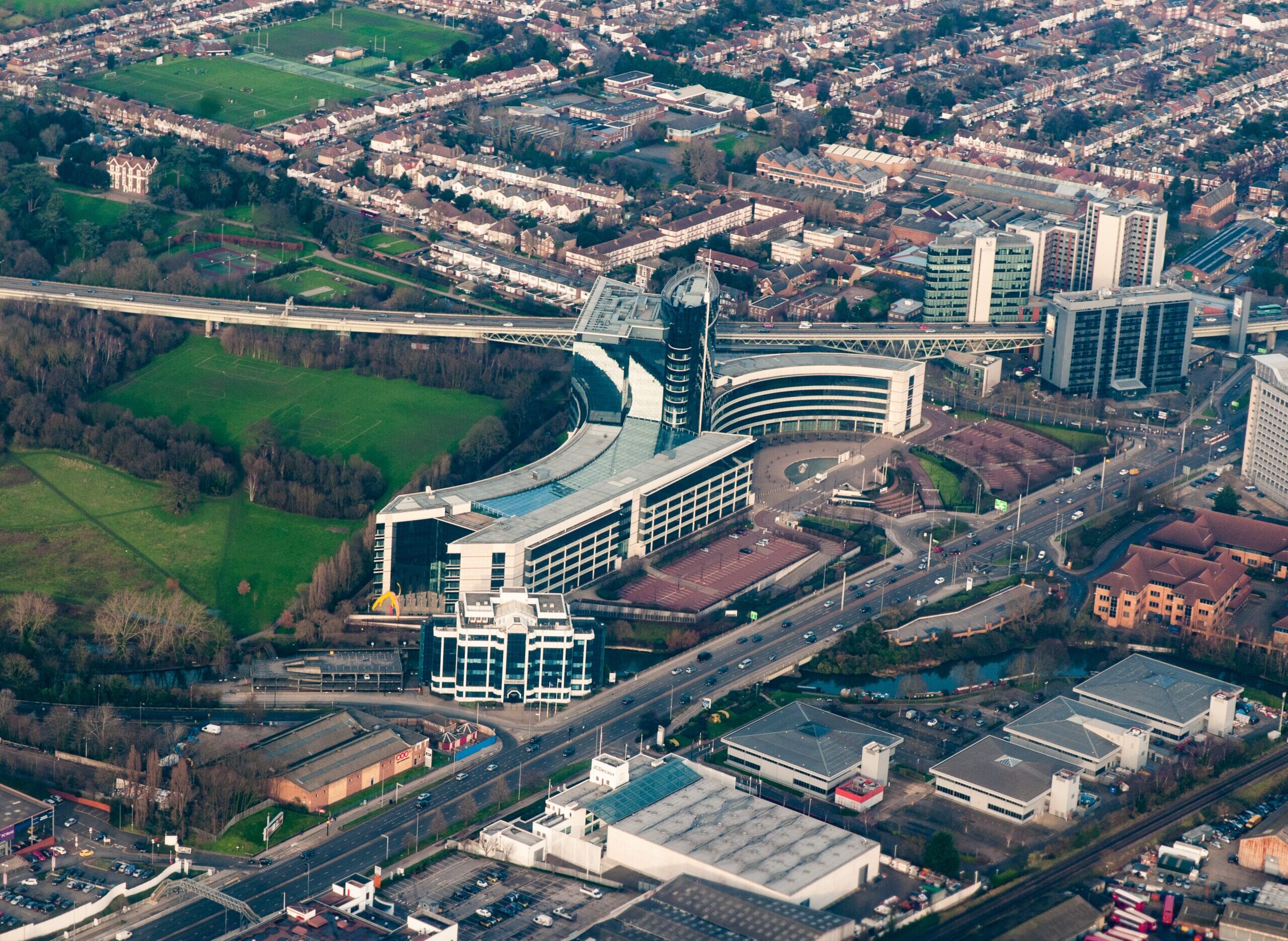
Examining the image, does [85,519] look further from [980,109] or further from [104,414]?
[980,109]

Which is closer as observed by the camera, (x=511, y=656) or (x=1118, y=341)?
(x=511, y=656)

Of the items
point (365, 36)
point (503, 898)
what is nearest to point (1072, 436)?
point (503, 898)

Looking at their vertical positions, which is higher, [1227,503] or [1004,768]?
[1227,503]

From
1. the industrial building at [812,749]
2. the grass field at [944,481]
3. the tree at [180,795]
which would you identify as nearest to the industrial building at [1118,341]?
the grass field at [944,481]

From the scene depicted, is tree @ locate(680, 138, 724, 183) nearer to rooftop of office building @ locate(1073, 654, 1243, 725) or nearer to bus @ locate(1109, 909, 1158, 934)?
rooftop of office building @ locate(1073, 654, 1243, 725)

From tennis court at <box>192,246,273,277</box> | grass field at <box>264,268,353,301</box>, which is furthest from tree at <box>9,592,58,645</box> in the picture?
tennis court at <box>192,246,273,277</box>

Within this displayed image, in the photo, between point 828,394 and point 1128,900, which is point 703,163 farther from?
point 1128,900

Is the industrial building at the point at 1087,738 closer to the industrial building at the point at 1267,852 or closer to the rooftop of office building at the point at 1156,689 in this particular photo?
the rooftop of office building at the point at 1156,689
